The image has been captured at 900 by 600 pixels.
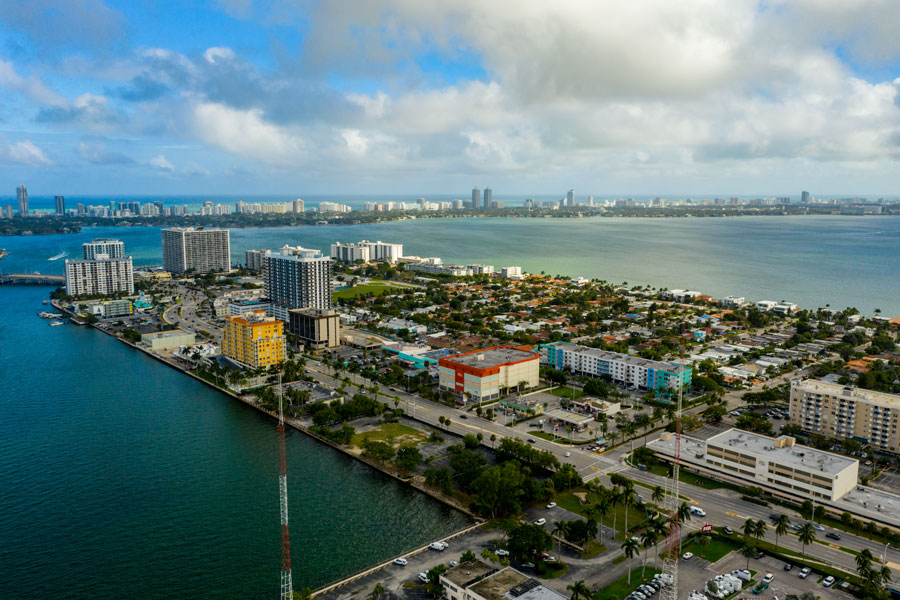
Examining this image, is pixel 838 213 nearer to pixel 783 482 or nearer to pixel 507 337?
pixel 507 337

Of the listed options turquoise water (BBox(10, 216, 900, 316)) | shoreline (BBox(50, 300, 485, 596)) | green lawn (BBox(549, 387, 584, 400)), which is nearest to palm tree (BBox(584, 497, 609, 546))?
shoreline (BBox(50, 300, 485, 596))

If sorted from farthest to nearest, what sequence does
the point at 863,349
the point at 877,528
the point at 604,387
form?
the point at 863,349
the point at 604,387
the point at 877,528

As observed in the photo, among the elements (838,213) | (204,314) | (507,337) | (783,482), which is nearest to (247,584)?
(783,482)


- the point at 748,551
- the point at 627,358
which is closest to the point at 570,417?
the point at 627,358

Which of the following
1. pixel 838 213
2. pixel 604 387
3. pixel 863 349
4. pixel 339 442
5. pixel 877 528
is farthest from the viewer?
pixel 838 213

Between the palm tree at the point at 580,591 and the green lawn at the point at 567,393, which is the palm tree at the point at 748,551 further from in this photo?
the green lawn at the point at 567,393

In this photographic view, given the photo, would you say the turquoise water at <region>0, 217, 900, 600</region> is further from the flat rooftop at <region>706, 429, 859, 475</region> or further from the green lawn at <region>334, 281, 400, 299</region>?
the green lawn at <region>334, 281, 400, 299</region>

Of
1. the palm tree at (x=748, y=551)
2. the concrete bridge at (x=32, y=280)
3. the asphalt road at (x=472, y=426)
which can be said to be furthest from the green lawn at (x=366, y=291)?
the palm tree at (x=748, y=551)
